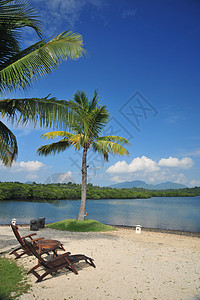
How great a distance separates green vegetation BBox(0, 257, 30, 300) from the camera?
13.5ft

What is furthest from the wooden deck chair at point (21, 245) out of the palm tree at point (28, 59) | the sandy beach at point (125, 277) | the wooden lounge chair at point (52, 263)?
the palm tree at point (28, 59)

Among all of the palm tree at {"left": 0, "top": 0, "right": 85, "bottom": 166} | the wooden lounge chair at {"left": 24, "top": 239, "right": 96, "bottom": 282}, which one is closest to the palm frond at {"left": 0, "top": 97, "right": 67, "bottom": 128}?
the palm tree at {"left": 0, "top": 0, "right": 85, "bottom": 166}

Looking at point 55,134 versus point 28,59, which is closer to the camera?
point 28,59

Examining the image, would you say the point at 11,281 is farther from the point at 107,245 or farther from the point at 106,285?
the point at 107,245

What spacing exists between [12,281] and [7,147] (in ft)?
15.1

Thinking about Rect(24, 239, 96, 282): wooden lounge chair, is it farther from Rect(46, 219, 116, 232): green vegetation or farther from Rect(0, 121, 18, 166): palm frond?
Rect(46, 219, 116, 232): green vegetation

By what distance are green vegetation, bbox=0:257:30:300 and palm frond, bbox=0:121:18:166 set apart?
348cm

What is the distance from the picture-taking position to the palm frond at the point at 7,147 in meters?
7.05

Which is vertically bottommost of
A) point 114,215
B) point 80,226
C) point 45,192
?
point 114,215

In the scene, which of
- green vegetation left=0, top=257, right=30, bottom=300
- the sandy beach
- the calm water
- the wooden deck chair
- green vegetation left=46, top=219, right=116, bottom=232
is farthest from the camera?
the calm water

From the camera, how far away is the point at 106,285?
4754mm

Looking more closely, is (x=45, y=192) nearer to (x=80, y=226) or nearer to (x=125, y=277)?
(x=80, y=226)

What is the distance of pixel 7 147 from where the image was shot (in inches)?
314

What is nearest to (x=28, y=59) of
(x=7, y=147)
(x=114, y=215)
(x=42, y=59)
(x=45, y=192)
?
(x=42, y=59)
